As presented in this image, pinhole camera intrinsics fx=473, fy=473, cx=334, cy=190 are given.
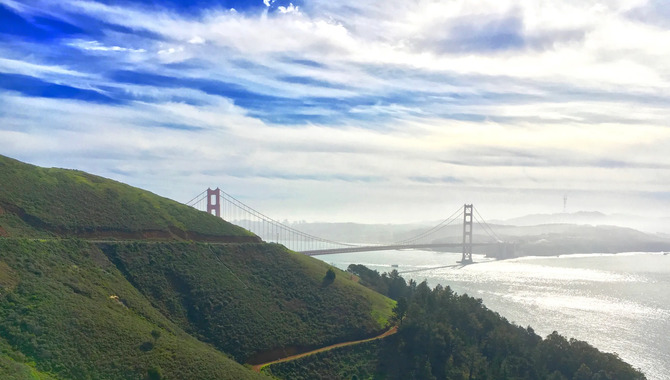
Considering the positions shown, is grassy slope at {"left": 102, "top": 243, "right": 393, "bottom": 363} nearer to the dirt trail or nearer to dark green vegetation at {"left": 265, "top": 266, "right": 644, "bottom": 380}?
the dirt trail

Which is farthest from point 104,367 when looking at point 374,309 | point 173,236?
point 374,309

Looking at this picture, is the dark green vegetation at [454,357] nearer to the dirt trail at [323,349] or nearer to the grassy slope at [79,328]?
the dirt trail at [323,349]

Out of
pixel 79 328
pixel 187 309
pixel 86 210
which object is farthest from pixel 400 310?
pixel 86 210

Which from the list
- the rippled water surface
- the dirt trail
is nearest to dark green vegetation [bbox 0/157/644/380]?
the dirt trail

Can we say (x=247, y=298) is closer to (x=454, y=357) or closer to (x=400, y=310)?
(x=400, y=310)

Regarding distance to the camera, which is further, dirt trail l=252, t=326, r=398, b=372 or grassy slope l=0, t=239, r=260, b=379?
dirt trail l=252, t=326, r=398, b=372

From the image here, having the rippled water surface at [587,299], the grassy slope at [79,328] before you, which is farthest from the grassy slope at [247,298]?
the rippled water surface at [587,299]

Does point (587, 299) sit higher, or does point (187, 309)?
point (187, 309)

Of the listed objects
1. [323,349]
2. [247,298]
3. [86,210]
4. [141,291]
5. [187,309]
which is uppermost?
[86,210]
